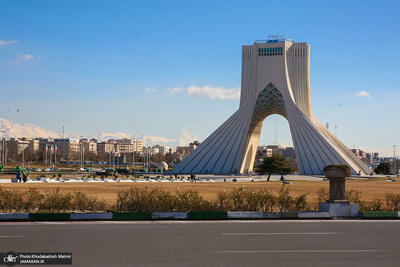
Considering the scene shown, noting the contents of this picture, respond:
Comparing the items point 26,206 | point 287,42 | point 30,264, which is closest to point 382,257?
point 30,264

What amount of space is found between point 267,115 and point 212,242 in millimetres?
76000

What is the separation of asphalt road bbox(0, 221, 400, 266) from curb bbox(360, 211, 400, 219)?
1.55m

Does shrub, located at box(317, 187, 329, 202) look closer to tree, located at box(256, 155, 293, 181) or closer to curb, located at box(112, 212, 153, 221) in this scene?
curb, located at box(112, 212, 153, 221)

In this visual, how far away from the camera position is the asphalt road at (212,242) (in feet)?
34.6

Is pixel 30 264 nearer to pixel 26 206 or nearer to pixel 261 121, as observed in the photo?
pixel 26 206

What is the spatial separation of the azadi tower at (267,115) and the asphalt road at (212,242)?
179 ft

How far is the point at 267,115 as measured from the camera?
8769 centimetres

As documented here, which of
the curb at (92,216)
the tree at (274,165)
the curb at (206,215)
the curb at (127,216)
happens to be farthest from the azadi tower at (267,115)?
the curb at (92,216)

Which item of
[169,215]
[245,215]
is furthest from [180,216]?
[245,215]

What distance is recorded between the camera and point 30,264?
10031 millimetres

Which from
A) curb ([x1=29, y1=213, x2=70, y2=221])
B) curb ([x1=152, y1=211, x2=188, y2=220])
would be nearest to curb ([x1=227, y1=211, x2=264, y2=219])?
curb ([x1=152, y1=211, x2=188, y2=220])
